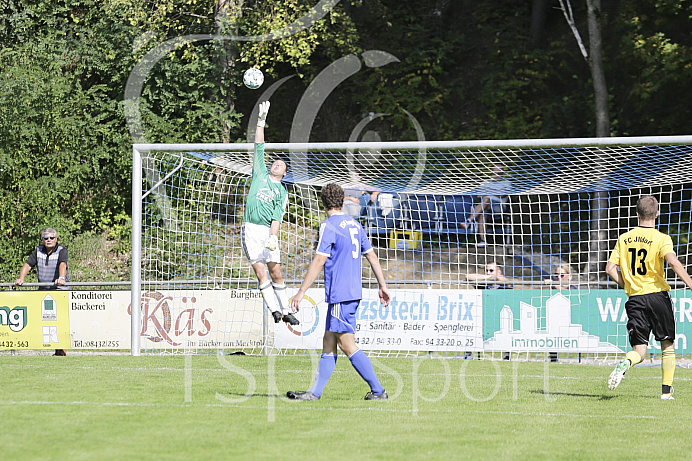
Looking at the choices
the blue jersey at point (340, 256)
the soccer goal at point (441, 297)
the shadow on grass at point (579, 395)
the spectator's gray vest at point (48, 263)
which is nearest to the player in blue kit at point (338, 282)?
the blue jersey at point (340, 256)

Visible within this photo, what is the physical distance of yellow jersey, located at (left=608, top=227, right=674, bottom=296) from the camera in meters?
8.41

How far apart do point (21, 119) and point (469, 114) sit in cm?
1385

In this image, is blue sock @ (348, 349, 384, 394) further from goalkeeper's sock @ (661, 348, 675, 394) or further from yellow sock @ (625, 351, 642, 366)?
goalkeeper's sock @ (661, 348, 675, 394)

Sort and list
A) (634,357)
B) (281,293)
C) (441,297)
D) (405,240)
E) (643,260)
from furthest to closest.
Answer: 1. (405,240)
2. (441,297)
3. (281,293)
4. (643,260)
5. (634,357)

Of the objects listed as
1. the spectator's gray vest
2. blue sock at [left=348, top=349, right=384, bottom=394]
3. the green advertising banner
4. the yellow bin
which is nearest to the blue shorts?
blue sock at [left=348, top=349, right=384, bottom=394]

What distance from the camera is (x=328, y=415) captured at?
6.88m

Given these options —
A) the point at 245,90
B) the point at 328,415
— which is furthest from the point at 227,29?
the point at 328,415

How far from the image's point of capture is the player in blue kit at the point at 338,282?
7.39 meters

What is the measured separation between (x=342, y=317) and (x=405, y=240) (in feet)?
29.8

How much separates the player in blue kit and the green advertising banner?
6.33 m

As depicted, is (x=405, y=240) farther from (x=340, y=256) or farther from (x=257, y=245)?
(x=340, y=256)

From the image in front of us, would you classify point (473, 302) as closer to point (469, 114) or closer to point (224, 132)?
point (224, 132)

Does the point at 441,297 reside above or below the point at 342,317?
below

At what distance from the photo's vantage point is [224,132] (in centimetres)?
2356
